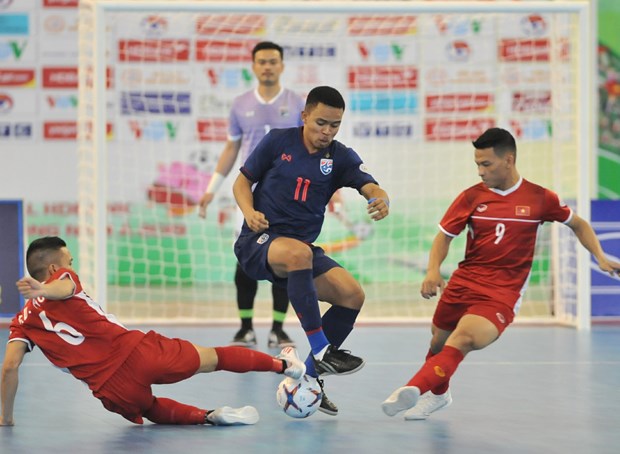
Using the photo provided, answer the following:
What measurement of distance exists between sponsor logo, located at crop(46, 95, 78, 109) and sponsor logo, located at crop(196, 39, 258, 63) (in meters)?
1.37

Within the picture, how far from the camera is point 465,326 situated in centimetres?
450

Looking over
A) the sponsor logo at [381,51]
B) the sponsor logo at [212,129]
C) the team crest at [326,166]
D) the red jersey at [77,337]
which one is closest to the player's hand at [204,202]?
the team crest at [326,166]

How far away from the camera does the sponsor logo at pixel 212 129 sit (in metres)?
11.4

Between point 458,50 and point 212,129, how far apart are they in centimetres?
259

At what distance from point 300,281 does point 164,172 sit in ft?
22.6

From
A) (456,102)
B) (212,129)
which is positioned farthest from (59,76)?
(456,102)

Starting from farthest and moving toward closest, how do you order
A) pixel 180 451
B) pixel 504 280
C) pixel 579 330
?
1. pixel 579 330
2. pixel 504 280
3. pixel 180 451

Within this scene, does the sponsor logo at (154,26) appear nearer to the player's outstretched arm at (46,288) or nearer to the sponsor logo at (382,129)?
the sponsor logo at (382,129)

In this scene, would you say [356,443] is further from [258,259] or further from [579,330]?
[579,330]

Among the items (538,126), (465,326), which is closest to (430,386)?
(465,326)

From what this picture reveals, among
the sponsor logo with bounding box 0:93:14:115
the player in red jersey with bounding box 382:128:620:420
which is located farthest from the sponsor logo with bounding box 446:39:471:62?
the player in red jersey with bounding box 382:128:620:420

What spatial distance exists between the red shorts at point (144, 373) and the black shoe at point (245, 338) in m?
2.67

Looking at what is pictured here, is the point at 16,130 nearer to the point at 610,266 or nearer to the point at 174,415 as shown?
the point at 174,415

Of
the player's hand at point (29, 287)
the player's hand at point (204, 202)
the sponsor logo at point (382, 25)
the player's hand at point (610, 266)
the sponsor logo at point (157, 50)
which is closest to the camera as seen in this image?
the player's hand at point (29, 287)
